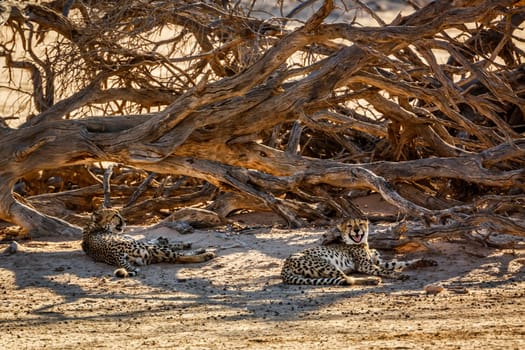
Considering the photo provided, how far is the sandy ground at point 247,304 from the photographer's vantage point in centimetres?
549

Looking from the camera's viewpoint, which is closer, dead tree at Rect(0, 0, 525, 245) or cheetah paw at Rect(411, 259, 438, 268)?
cheetah paw at Rect(411, 259, 438, 268)

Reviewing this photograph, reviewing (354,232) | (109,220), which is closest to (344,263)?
(354,232)

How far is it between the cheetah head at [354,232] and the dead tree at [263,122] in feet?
1.15

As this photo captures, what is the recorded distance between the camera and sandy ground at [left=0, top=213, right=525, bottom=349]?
5488 millimetres

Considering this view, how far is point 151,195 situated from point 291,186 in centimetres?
289

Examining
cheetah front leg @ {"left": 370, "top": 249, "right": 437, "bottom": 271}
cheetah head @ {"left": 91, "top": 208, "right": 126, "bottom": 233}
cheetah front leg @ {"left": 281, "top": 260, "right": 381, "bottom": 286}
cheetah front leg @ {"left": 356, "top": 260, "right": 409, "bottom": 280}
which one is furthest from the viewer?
cheetah head @ {"left": 91, "top": 208, "right": 126, "bottom": 233}

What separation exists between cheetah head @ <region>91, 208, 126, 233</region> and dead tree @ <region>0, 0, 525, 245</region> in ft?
1.69

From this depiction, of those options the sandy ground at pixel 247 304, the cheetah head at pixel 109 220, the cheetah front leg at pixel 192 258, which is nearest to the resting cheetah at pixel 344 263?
the sandy ground at pixel 247 304

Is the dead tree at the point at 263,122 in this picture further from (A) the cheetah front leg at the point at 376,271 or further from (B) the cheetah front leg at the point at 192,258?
(B) the cheetah front leg at the point at 192,258

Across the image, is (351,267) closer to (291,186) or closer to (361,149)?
(291,186)

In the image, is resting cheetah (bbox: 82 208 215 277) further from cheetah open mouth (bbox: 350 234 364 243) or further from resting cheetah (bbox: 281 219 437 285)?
cheetah open mouth (bbox: 350 234 364 243)

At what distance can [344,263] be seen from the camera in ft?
25.8

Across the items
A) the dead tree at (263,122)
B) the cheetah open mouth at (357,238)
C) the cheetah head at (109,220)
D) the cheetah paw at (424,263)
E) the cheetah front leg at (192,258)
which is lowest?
the cheetah paw at (424,263)

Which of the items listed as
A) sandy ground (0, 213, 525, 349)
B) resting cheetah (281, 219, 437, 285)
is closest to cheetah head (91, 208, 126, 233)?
sandy ground (0, 213, 525, 349)
